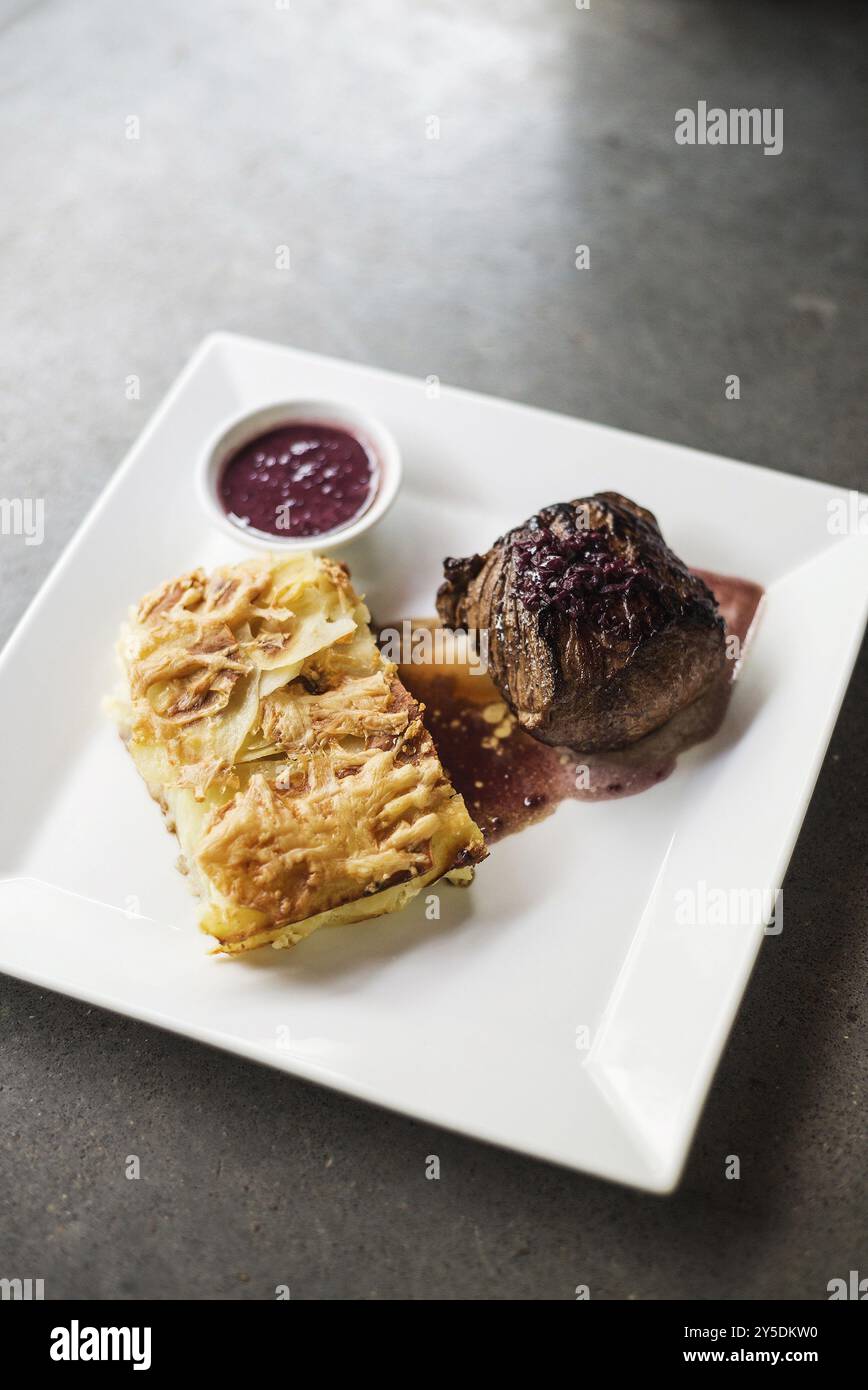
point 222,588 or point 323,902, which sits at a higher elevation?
point 222,588

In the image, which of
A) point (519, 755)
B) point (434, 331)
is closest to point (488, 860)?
point (519, 755)

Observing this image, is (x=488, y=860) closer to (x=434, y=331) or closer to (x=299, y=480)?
(x=299, y=480)

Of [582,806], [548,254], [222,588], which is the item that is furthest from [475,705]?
[548,254]

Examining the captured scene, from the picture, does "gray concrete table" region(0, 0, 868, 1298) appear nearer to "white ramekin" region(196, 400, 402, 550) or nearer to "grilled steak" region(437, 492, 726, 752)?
"grilled steak" region(437, 492, 726, 752)

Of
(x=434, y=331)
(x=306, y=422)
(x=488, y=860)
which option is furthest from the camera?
(x=434, y=331)

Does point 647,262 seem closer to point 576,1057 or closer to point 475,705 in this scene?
point 475,705

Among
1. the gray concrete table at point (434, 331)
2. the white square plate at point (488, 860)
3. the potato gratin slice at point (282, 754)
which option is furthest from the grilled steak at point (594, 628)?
the gray concrete table at point (434, 331)
